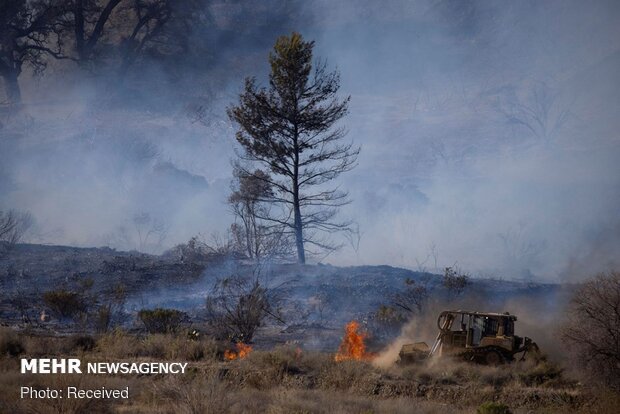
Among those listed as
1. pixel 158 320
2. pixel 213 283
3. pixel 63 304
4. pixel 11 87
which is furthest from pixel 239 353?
pixel 11 87

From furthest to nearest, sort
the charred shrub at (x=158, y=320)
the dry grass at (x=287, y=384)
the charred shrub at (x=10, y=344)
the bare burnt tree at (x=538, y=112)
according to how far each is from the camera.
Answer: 1. the bare burnt tree at (x=538, y=112)
2. the charred shrub at (x=158, y=320)
3. the charred shrub at (x=10, y=344)
4. the dry grass at (x=287, y=384)

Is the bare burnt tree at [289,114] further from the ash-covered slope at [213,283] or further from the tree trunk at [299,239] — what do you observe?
the ash-covered slope at [213,283]

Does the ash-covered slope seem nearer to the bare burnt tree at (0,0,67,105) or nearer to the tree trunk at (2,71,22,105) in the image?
the bare burnt tree at (0,0,67,105)

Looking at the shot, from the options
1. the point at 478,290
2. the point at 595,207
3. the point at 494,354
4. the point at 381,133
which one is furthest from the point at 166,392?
the point at 381,133

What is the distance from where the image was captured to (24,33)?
5338cm

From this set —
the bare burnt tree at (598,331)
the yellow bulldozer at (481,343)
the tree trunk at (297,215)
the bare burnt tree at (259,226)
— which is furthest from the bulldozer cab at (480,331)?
the bare burnt tree at (259,226)

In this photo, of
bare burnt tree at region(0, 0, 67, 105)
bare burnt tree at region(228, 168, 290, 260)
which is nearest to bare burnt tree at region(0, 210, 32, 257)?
bare burnt tree at region(228, 168, 290, 260)

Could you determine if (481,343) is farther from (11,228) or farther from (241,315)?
(11,228)

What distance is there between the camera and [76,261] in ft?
90.6

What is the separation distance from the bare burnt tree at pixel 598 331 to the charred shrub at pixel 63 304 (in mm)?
16004

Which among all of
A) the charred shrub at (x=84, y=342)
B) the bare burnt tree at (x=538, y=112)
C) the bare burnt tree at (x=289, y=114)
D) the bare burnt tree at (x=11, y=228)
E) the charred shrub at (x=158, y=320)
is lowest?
the charred shrub at (x=84, y=342)

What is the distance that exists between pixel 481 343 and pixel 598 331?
3.82 meters

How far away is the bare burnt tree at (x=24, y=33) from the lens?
52312 millimetres

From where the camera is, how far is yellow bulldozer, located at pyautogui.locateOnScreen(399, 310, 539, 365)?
1591cm
